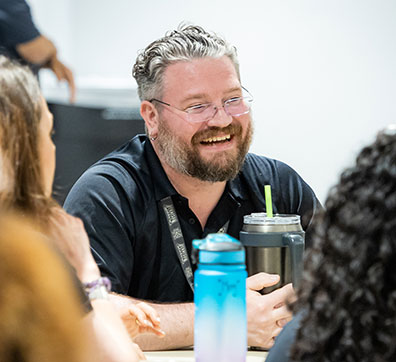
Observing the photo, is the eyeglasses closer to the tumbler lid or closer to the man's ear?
the man's ear

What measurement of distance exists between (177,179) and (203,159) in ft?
0.33

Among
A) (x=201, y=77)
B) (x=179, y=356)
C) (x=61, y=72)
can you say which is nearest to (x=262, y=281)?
(x=179, y=356)

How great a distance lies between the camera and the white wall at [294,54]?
3.65 metres

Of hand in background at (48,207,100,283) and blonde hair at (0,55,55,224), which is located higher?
blonde hair at (0,55,55,224)

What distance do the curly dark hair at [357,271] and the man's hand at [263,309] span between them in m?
0.73

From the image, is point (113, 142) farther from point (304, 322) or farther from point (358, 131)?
point (304, 322)

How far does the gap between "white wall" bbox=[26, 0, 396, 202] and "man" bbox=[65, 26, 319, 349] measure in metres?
1.70

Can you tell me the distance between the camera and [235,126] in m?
1.90

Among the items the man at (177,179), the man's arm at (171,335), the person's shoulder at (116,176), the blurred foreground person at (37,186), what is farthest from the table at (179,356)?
the person's shoulder at (116,176)

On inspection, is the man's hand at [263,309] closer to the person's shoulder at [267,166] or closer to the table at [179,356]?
the table at [179,356]

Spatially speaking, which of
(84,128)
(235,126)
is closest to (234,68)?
(235,126)

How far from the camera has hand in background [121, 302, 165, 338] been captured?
47.8 inches

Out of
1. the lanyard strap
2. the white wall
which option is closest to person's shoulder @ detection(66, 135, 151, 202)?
the lanyard strap

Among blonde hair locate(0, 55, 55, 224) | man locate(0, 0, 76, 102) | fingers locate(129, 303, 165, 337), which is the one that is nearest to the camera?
blonde hair locate(0, 55, 55, 224)
